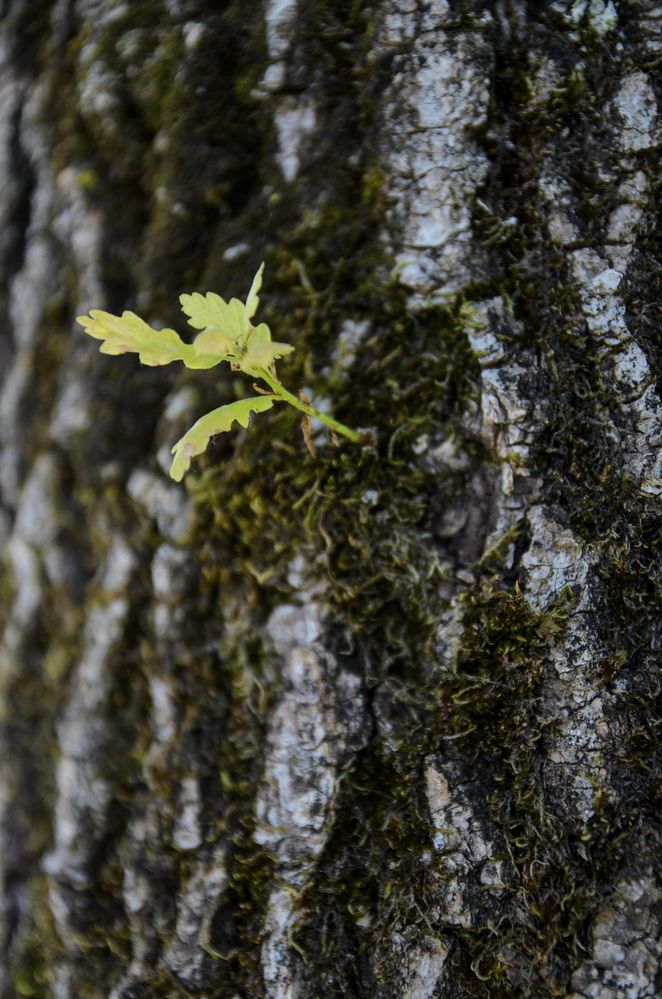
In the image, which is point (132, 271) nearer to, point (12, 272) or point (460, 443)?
point (12, 272)

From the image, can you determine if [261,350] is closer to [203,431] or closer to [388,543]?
[203,431]

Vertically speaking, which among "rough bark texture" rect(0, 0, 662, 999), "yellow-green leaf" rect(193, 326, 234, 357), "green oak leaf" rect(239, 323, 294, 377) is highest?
"yellow-green leaf" rect(193, 326, 234, 357)

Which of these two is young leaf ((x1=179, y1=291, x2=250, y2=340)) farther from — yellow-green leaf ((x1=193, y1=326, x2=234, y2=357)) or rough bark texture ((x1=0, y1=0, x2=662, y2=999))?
rough bark texture ((x1=0, y1=0, x2=662, y2=999))

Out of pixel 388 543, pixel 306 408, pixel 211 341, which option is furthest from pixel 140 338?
pixel 388 543

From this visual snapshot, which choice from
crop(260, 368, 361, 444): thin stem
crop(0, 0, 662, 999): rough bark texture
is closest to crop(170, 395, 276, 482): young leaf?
crop(260, 368, 361, 444): thin stem

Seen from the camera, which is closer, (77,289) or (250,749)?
(250,749)

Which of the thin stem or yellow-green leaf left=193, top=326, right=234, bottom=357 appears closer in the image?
yellow-green leaf left=193, top=326, right=234, bottom=357

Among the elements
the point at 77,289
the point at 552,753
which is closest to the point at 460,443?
the point at 552,753
